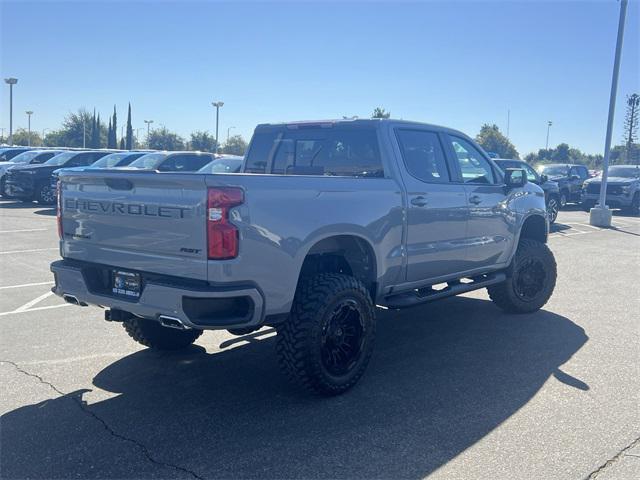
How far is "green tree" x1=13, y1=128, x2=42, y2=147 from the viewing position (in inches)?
2879

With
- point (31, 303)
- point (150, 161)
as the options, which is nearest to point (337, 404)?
point (31, 303)

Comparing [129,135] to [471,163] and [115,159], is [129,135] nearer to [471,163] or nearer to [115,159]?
[115,159]

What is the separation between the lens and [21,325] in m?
6.21

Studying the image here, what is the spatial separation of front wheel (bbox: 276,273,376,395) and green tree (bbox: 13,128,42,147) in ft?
250

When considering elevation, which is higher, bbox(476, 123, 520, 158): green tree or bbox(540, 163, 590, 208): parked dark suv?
bbox(476, 123, 520, 158): green tree

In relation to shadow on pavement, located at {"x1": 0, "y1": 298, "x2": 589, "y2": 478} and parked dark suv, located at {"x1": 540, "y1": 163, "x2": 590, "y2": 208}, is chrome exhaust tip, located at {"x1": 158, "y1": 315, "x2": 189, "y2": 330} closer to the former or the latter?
shadow on pavement, located at {"x1": 0, "y1": 298, "x2": 589, "y2": 478}

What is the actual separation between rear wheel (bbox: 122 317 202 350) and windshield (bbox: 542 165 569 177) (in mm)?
19976

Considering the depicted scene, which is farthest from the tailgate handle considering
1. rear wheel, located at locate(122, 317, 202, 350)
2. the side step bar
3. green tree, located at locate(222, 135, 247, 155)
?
green tree, located at locate(222, 135, 247, 155)

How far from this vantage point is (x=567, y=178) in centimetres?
2270

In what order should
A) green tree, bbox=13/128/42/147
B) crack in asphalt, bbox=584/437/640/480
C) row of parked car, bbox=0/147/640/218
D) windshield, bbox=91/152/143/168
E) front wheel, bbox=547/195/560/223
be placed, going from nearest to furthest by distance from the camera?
crack in asphalt, bbox=584/437/640/480, row of parked car, bbox=0/147/640/218, front wheel, bbox=547/195/560/223, windshield, bbox=91/152/143/168, green tree, bbox=13/128/42/147

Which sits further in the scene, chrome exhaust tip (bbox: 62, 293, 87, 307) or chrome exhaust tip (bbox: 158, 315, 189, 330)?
chrome exhaust tip (bbox: 62, 293, 87, 307)

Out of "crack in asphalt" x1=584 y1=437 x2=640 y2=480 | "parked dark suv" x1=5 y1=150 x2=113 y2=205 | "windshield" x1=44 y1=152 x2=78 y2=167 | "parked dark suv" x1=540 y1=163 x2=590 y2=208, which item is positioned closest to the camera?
"crack in asphalt" x1=584 y1=437 x2=640 y2=480

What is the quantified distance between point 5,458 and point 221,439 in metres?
1.21

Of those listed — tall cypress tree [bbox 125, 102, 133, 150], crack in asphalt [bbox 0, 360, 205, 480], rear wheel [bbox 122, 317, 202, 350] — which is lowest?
crack in asphalt [bbox 0, 360, 205, 480]
